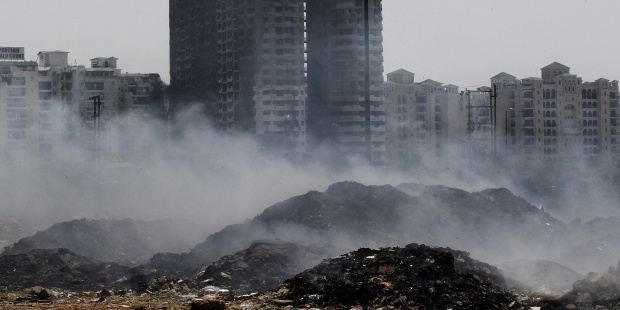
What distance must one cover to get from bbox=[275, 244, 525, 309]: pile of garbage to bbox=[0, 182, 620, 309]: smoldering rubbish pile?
0.03 meters

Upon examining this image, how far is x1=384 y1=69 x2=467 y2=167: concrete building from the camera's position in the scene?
107125 mm

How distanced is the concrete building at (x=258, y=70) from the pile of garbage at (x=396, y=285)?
5696 cm

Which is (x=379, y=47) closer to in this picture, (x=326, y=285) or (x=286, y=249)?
(x=286, y=249)

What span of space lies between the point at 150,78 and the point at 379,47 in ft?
83.0

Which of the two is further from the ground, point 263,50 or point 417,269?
point 263,50

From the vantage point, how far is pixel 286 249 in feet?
89.8

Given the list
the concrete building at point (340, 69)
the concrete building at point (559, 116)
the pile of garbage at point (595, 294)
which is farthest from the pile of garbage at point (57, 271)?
the concrete building at point (559, 116)

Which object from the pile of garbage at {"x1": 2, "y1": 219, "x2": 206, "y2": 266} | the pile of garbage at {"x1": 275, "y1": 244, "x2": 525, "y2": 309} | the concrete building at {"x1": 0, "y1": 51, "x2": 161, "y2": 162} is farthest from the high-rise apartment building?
the pile of garbage at {"x1": 275, "y1": 244, "x2": 525, "y2": 309}

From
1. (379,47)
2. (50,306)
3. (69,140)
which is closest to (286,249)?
(50,306)

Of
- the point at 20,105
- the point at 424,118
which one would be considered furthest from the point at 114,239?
the point at 424,118

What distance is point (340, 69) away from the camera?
82312mm

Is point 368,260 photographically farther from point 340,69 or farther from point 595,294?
point 340,69

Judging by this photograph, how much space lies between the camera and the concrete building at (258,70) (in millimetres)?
81000

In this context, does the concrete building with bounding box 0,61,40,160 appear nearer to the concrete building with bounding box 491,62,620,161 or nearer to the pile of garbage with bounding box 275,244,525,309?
the concrete building with bounding box 491,62,620,161
